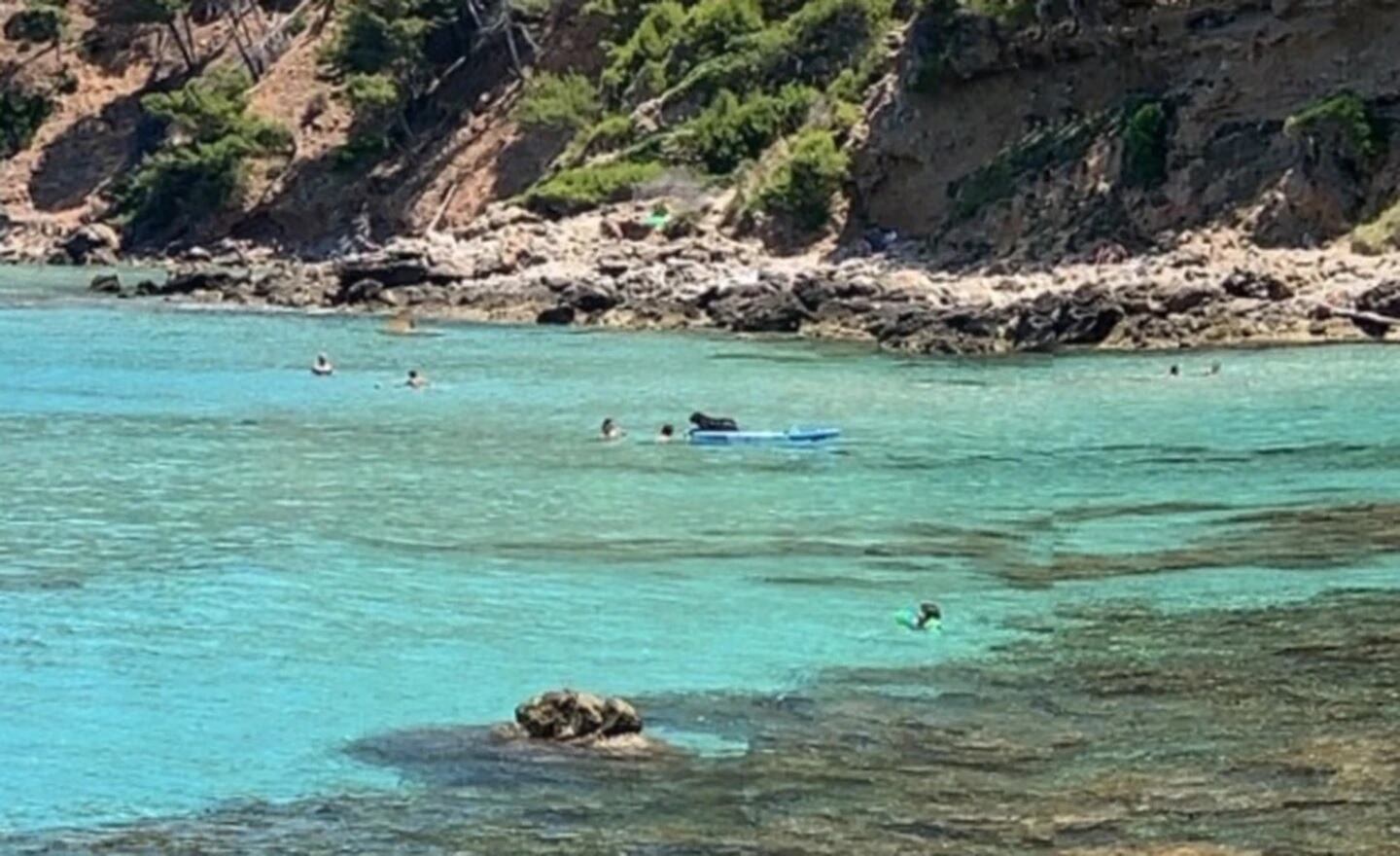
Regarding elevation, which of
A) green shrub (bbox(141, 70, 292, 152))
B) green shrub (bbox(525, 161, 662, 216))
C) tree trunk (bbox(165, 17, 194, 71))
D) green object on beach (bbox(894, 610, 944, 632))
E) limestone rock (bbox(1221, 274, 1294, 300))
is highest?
tree trunk (bbox(165, 17, 194, 71))

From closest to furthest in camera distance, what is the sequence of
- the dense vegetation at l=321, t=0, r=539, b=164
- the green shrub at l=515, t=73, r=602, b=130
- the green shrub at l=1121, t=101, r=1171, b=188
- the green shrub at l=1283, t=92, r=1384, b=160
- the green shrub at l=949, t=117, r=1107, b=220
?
1. the green shrub at l=1283, t=92, r=1384, b=160
2. the green shrub at l=1121, t=101, r=1171, b=188
3. the green shrub at l=949, t=117, r=1107, b=220
4. the green shrub at l=515, t=73, r=602, b=130
5. the dense vegetation at l=321, t=0, r=539, b=164

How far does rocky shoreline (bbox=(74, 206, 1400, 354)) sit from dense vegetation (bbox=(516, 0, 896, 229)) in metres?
1.88

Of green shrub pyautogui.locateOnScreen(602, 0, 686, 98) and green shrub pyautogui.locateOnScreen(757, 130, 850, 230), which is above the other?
green shrub pyautogui.locateOnScreen(602, 0, 686, 98)

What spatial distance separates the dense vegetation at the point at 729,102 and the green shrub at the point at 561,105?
4cm

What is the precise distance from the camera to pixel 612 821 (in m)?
12.2

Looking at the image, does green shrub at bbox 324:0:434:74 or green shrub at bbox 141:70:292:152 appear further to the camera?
green shrub at bbox 141:70:292:152

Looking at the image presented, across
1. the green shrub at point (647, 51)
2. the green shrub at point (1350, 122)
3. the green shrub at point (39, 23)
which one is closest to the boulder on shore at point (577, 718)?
the green shrub at point (1350, 122)

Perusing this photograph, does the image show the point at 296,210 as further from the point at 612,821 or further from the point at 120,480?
the point at 612,821

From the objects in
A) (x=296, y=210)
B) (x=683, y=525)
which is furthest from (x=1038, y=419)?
(x=296, y=210)

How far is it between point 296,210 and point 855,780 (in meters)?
68.5

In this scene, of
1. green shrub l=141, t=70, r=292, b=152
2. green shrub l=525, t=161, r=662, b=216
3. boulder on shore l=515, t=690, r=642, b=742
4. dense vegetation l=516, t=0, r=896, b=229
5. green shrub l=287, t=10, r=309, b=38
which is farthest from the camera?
green shrub l=287, t=10, r=309, b=38

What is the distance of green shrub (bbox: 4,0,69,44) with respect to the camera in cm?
9406

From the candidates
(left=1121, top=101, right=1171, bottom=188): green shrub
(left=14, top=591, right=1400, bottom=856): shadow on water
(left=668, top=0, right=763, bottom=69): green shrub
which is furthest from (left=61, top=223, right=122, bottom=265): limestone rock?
(left=14, top=591, right=1400, bottom=856): shadow on water

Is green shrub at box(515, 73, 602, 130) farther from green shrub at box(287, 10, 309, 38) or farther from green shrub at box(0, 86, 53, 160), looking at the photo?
green shrub at box(0, 86, 53, 160)
